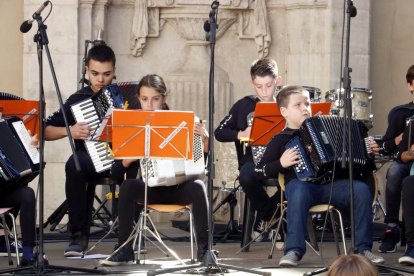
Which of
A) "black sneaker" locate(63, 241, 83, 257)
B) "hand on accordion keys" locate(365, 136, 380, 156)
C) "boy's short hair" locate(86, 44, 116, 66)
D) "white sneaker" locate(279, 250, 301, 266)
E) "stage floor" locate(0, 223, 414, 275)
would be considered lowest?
"stage floor" locate(0, 223, 414, 275)

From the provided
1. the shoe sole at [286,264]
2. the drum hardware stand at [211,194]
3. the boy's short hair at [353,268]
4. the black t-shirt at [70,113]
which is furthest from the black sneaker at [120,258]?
the boy's short hair at [353,268]

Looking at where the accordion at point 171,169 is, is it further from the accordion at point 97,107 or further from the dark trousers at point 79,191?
the dark trousers at point 79,191

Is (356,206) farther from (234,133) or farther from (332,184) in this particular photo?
(234,133)

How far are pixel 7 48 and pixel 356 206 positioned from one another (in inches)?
193

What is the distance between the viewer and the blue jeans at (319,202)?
7.90 m

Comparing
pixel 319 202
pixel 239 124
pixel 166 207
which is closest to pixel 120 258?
pixel 166 207

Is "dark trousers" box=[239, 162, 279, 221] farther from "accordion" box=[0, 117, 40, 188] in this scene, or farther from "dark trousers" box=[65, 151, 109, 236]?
"accordion" box=[0, 117, 40, 188]

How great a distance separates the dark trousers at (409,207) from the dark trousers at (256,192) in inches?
45.3

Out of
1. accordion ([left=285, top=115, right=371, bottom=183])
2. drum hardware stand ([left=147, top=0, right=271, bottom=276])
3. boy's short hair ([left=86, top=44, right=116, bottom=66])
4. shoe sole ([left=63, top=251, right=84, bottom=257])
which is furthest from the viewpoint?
boy's short hair ([left=86, top=44, right=116, bottom=66])

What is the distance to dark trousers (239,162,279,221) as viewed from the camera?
8.83 metres

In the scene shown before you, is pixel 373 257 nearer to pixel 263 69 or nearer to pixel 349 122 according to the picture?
pixel 349 122

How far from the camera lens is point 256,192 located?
886 cm

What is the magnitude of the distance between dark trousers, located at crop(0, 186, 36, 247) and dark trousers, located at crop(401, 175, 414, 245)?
2.63 meters

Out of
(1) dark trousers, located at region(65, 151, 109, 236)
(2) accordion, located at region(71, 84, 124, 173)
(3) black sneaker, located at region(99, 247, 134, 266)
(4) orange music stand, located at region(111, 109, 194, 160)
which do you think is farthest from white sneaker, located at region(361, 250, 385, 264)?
(1) dark trousers, located at region(65, 151, 109, 236)
